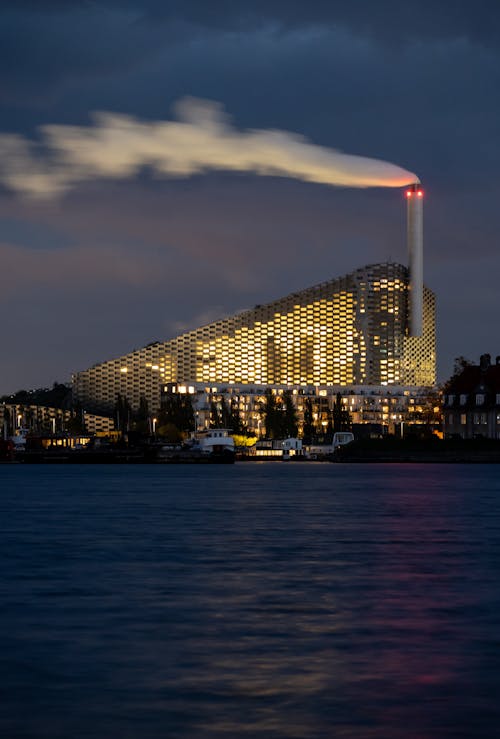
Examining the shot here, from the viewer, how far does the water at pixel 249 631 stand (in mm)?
18531

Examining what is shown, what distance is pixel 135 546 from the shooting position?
158ft

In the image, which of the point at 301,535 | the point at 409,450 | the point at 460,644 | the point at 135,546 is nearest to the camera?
the point at 460,644

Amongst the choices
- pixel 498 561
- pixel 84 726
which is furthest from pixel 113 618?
pixel 498 561

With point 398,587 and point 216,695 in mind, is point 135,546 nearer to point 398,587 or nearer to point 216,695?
point 398,587

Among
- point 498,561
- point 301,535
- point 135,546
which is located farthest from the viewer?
point 301,535

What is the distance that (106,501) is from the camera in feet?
271

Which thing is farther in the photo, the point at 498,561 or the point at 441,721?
the point at 498,561

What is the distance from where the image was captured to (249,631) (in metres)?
26.5

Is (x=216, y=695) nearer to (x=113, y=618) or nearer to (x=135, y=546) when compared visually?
(x=113, y=618)

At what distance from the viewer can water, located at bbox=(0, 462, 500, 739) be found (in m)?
18.5

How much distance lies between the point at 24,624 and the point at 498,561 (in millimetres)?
19862

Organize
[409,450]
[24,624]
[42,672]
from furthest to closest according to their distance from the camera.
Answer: [409,450] < [24,624] < [42,672]

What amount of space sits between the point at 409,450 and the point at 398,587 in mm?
151752

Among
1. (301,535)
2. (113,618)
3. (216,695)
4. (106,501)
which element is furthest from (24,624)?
(106,501)
